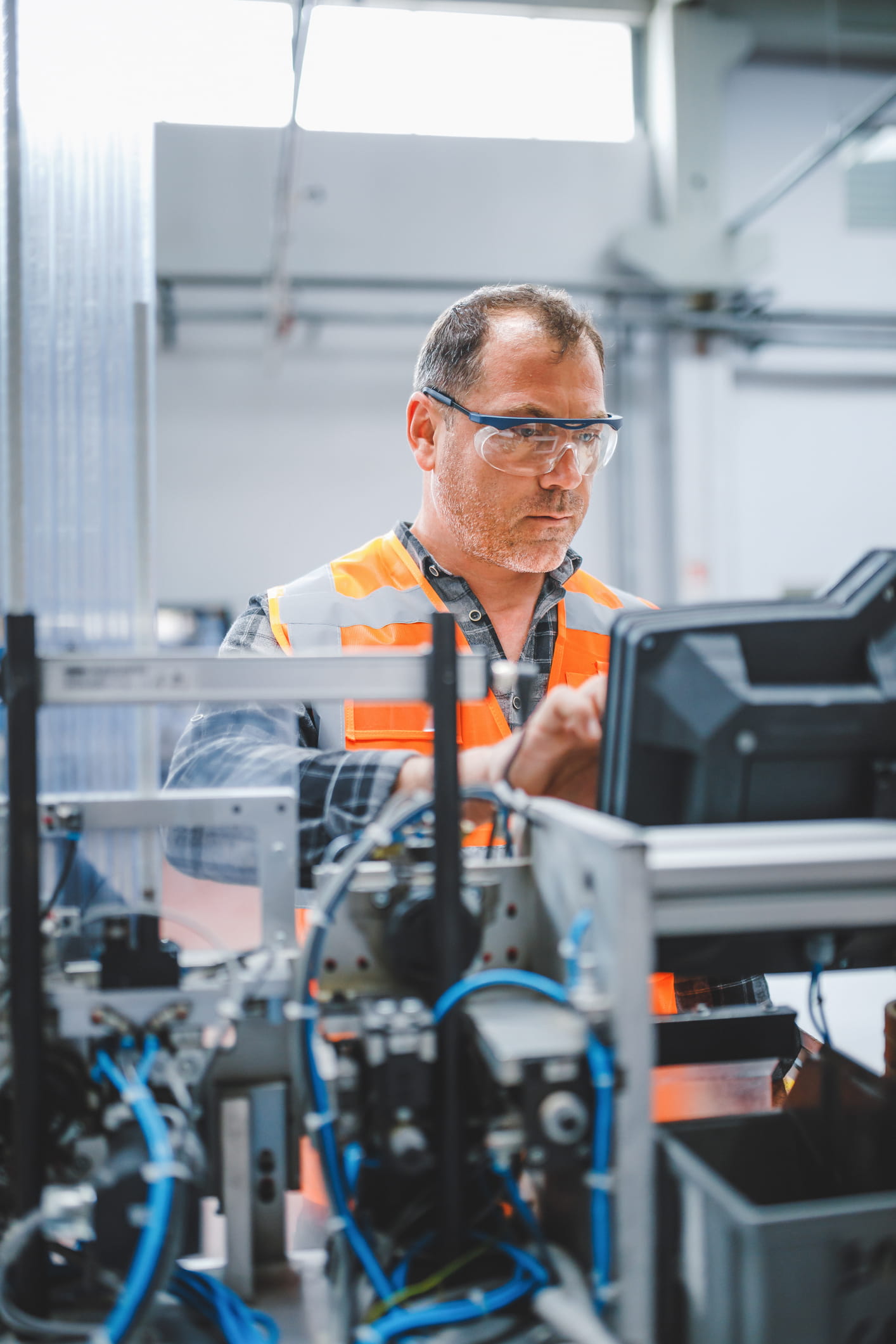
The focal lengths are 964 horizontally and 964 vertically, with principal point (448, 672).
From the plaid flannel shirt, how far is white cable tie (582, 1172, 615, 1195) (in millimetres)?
390

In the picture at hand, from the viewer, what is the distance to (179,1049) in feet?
2.46

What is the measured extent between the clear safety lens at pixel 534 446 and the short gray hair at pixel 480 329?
17cm

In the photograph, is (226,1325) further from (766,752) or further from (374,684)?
→ (766,752)

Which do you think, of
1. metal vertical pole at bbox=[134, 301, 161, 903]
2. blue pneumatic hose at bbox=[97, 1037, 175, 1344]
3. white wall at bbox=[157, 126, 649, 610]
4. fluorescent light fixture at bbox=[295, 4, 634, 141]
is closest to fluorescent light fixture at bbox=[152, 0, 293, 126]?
fluorescent light fixture at bbox=[295, 4, 634, 141]

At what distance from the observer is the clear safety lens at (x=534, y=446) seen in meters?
1.35

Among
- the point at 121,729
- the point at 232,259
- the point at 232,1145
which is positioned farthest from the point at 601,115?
the point at 232,1145

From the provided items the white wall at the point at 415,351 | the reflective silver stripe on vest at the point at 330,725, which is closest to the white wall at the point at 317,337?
the white wall at the point at 415,351

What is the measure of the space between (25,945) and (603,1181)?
439 mm

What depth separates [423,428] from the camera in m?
1.63

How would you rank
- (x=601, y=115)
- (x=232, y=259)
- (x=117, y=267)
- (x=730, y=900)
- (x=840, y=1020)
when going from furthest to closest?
(x=601, y=115)
(x=232, y=259)
(x=840, y=1020)
(x=117, y=267)
(x=730, y=900)

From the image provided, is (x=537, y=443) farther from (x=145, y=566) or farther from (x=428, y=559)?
(x=145, y=566)

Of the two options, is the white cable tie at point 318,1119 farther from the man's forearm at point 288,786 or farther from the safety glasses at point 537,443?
the safety glasses at point 537,443

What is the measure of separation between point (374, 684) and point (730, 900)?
1.01 ft

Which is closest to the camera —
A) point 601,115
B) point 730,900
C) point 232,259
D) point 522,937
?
point 730,900
